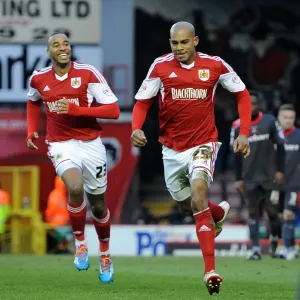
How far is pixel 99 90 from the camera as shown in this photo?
11.6 m

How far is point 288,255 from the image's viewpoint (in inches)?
652

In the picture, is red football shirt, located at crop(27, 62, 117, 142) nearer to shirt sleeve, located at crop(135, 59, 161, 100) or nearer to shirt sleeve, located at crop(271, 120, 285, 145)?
shirt sleeve, located at crop(135, 59, 161, 100)

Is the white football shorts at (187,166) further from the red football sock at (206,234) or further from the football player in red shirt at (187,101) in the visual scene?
the red football sock at (206,234)

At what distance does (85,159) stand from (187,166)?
1260mm

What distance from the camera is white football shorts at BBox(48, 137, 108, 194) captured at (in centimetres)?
1150

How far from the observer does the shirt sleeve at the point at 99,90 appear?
1155 centimetres

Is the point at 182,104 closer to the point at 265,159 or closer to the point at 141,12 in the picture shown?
the point at 265,159

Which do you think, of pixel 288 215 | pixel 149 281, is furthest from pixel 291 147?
pixel 149 281

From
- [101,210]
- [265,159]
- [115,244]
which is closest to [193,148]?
[101,210]

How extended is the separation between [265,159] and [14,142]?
38.3ft

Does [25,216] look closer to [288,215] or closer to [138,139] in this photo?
[288,215]

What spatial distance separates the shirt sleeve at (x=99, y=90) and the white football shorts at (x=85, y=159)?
45cm

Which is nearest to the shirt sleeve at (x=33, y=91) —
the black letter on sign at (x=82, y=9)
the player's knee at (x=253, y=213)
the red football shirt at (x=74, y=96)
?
the red football shirt at (x=74, y=96)

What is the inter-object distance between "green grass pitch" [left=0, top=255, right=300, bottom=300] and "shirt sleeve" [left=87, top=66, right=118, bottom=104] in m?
1.83
